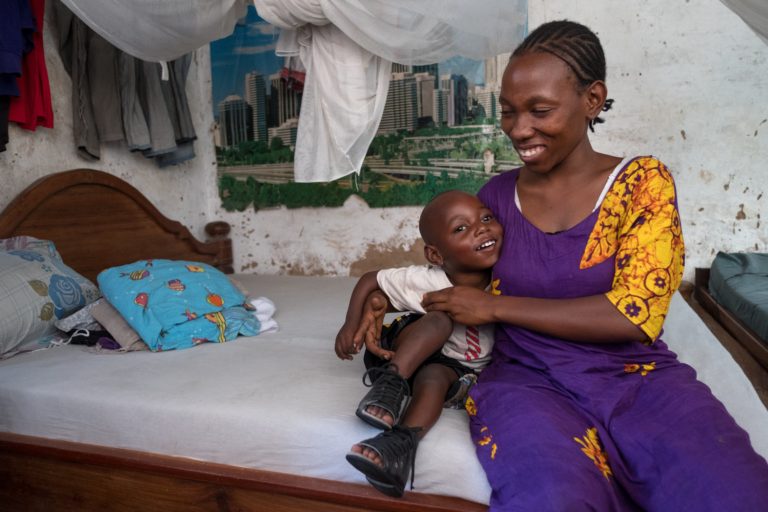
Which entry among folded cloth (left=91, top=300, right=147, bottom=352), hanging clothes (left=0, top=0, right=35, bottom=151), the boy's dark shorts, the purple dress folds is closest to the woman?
the purple dress folds

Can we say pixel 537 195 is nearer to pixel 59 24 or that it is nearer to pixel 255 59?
pixel 59 24

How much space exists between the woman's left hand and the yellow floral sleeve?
0.21 meters

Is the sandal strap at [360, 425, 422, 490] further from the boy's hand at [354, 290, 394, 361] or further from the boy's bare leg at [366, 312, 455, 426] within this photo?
Answer: the boy's hand at [354, 290, 394, 361]

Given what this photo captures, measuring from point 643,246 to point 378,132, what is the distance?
2.48 m

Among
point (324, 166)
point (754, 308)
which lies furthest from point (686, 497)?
point (324, 166)

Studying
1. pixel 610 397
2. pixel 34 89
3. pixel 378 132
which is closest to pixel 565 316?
pixel 610 397

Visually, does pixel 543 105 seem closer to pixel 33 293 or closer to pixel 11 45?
pixel 33 293

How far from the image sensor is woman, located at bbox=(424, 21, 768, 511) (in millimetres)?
961

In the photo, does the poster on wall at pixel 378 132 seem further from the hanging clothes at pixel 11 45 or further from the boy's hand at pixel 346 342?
the boy's hand at pixel 346 342

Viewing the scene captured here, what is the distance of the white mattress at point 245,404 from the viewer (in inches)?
51.3

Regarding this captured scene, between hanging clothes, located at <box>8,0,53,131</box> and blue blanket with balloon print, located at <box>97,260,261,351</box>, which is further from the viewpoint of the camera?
hanging clothes, located at <box>8,0,53,131</box>

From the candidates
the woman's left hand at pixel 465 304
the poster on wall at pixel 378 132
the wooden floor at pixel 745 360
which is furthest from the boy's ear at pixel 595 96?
the poster on wall at pixel 378 132

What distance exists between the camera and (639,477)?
3.28ft

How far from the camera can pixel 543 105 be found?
1198 mm
